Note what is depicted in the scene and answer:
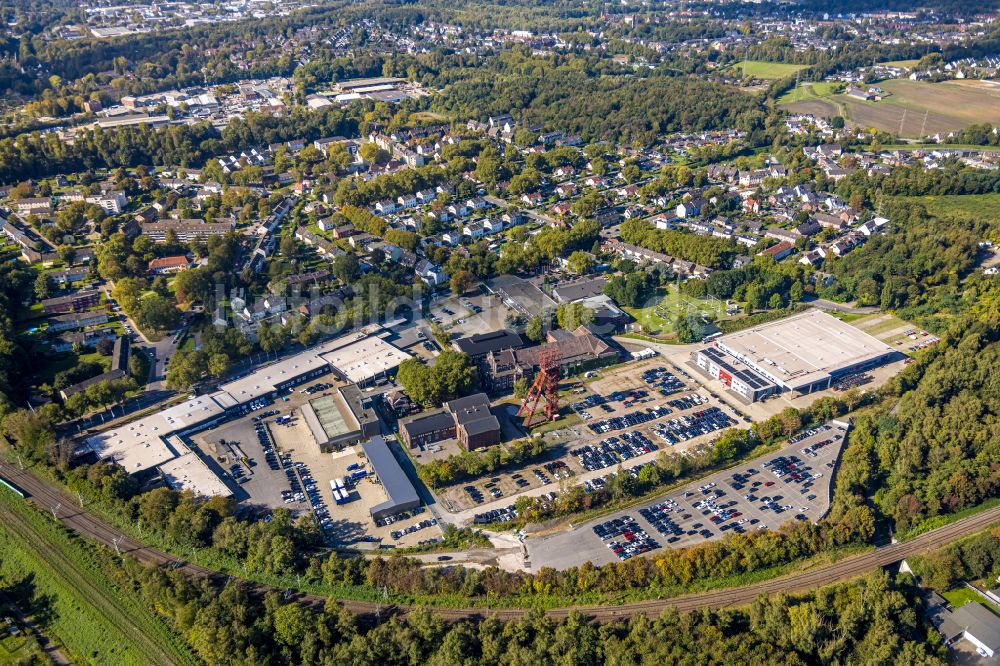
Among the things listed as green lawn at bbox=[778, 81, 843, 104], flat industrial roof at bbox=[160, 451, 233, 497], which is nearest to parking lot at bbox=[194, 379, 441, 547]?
flat industrial roof at bbox=[160, 451, 233, 497]

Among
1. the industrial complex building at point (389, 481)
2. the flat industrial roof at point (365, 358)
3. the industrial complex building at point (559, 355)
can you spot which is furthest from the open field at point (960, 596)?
the flat industrial roof at point (365, 358)

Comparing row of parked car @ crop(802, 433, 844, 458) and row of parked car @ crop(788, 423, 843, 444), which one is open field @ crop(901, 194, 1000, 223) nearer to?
row of parked car @ crop(788, 423, 843, 444)

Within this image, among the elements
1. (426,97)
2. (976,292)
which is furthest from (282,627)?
(426,97)

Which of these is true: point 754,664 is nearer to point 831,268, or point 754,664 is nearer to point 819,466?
point 819,466

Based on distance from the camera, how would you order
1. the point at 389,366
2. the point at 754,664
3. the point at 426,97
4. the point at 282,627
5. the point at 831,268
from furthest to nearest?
1. the point at 426,97
2. the point at 831,268
3. the point at 389,366
4. the point at 282,627
5. the point at 754,664

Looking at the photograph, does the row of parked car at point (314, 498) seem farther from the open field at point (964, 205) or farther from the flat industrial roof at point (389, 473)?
the open field at point (964, 205)

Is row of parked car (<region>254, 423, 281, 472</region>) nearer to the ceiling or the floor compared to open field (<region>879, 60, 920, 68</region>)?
nearer to the floor

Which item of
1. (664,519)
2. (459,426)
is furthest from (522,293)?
(664,519)
